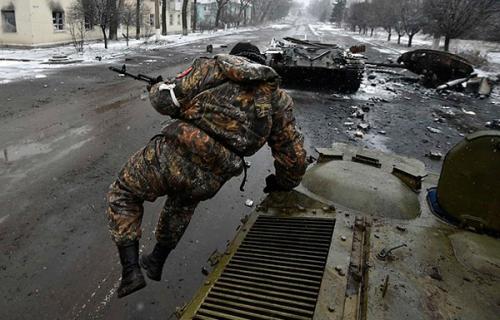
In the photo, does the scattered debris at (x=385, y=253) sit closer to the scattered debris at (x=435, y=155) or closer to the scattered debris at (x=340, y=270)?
the scattered debris at (x=340, y=270)

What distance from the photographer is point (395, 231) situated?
2234 mm

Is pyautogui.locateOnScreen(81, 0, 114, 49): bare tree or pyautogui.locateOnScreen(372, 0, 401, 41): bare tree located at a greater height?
pyautogui.locateOnScreen(372, 0, 401, 41): bare tree

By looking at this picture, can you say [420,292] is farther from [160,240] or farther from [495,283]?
[160,240]

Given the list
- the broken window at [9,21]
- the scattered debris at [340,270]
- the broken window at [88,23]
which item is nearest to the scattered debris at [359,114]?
the scattered debris at [340,270]

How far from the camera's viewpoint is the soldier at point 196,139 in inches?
83.6

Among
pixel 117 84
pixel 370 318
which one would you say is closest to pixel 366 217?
pixel 370 318

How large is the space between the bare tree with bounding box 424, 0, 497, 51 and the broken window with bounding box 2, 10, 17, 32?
66.8 ft

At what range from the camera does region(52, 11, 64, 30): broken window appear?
20.9 metres

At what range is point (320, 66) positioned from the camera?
37.3 feet

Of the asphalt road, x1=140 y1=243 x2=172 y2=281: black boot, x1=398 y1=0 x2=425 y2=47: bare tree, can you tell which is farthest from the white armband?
x1=398 y1=0 x2=425 y2=47: bare tree

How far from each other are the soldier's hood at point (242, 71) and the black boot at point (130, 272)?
1009mm

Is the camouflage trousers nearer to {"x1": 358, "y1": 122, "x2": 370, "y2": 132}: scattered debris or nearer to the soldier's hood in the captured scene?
the soldier's hood

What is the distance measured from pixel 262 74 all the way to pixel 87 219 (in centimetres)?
264

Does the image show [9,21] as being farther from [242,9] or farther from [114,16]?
[242,9]
